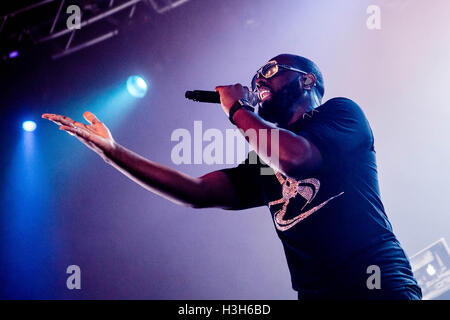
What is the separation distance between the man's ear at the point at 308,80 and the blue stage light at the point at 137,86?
3.27 metres

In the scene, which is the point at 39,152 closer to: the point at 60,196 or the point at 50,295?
the point at 60,196

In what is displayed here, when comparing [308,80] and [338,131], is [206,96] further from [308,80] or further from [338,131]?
[338,131]

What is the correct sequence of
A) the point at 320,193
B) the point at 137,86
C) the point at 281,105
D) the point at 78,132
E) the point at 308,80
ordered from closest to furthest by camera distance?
the point at 78,132 → the point at 320,193 → the point at 281,105 → the point at 308,80 → the point at 137,86

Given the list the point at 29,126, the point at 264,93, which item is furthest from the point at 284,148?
the point at 29,126

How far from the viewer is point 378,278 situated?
125 centimetres

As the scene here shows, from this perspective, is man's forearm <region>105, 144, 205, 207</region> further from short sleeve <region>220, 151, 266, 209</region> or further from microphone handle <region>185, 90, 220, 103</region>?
microphone handle <region>185, 90, 220, 103</region>

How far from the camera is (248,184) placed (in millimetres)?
1799

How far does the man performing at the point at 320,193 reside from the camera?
4.17 feet

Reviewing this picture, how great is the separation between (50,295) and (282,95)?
4327 millimetres

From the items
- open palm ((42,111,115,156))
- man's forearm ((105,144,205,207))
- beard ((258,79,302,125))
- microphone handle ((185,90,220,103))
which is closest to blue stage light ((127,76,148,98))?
microphone handle ((185,90,220,103))

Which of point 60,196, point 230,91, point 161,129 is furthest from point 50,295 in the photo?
point 230,91

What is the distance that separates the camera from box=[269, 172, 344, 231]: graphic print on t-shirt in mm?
1430

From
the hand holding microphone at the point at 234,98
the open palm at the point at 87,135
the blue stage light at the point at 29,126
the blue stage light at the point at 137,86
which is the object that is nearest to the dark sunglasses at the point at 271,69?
the hand holding microphone at the point at 234,98

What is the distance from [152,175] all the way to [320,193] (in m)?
0.70
